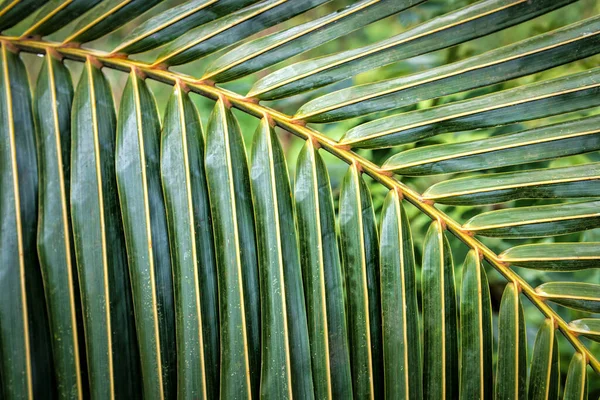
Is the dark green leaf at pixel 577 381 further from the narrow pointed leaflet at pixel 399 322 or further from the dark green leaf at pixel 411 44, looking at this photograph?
the dark green leaf at pixel 411 44

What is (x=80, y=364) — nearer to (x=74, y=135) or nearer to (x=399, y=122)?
(x=74, y=135)

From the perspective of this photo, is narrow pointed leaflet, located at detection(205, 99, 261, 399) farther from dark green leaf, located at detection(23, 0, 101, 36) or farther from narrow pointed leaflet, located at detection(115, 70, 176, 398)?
dark green leaf, located at detection(23, 0, 101, 36)

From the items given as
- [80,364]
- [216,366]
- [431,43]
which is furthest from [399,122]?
[80,364]

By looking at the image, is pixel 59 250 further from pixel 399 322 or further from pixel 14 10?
pixel 399 322

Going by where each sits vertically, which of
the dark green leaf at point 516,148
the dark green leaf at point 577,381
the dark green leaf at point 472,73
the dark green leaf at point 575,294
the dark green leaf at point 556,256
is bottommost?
the dark green leaf at point 577,381

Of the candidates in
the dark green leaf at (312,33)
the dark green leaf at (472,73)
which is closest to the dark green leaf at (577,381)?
the dark green leaf at (472,73)

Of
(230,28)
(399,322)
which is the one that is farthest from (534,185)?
(230,28)

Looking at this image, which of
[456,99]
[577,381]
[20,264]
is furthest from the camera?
[456,99]
